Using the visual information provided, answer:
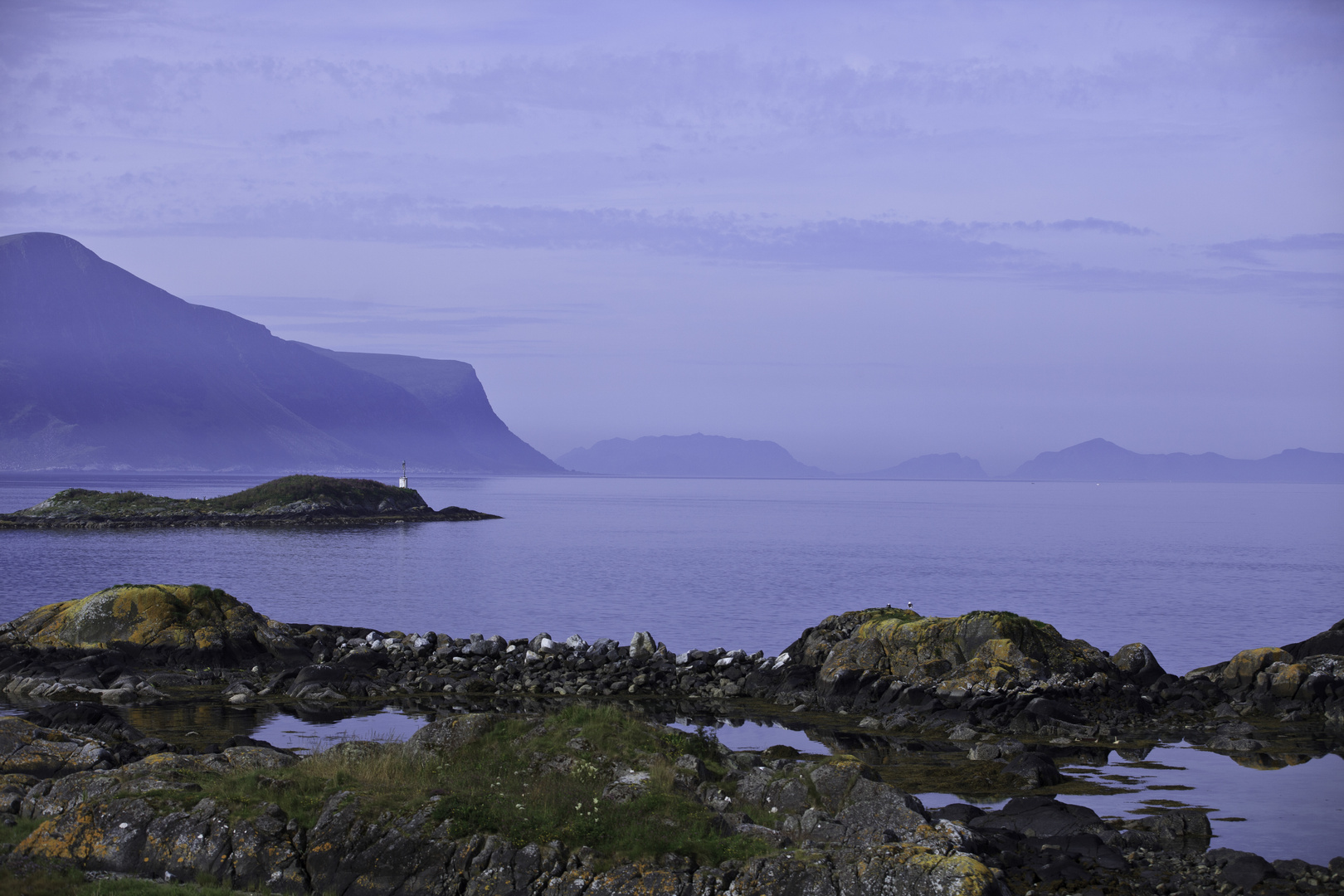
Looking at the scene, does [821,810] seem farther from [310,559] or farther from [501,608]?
[310,559]

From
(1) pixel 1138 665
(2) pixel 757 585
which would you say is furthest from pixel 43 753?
(2) pixel 757 585

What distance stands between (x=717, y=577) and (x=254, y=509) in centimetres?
7448

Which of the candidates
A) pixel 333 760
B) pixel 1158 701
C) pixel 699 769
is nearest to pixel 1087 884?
pixel 699 769

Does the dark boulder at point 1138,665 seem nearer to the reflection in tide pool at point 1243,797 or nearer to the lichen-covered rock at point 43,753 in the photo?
the reflection in tide pool at point 1243,797

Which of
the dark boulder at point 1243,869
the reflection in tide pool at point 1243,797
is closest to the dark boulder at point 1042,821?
the reflection in tide pool at point 1243,797

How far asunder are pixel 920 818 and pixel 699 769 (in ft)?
13.8

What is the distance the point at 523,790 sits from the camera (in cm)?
1568

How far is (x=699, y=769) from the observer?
1761 cm

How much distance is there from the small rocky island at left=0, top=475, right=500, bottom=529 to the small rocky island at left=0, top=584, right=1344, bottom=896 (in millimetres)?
93658

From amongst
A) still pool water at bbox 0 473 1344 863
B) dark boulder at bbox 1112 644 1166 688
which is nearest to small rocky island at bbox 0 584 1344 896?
dark boulder at bbox 1112 644 1166 688

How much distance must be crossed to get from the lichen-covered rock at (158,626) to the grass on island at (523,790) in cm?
1987

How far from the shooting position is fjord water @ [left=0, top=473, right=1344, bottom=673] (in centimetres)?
5178

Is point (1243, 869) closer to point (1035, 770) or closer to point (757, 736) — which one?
point (1035, 770)

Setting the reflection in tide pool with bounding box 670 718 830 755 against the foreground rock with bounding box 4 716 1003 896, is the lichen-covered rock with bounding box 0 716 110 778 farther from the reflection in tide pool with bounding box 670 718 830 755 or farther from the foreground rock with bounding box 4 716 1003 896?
the reflection in tide pool with bounding box 670 718 830 755
